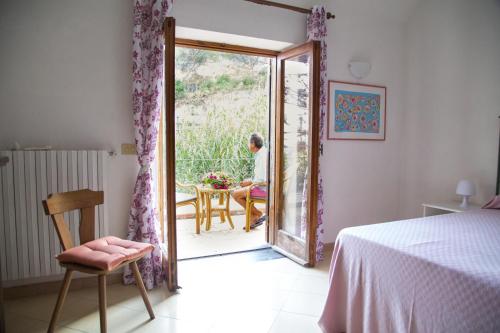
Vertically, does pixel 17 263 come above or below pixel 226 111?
below

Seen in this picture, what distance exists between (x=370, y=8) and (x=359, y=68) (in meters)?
0.68

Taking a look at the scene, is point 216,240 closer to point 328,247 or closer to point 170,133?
point 328,247

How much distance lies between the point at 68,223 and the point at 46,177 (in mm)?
378

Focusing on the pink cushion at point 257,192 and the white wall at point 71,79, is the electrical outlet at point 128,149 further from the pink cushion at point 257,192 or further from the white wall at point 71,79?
the pink cushion at point 257,192

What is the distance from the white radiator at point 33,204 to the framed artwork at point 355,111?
7.65ft

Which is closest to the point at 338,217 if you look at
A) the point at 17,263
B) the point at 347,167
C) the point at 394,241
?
the point at 347,167

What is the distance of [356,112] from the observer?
3.67 meters

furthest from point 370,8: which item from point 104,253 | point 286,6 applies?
point 104,253

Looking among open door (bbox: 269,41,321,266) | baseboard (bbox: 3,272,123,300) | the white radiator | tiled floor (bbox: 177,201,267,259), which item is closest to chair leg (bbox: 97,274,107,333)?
the white radiator

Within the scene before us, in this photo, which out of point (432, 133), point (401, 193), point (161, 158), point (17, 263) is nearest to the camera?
point (17, 263)

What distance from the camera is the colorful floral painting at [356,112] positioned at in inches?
141

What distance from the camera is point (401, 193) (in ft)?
13.3

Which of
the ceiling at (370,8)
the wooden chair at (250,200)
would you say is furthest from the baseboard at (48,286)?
the ceiling at (370,8)

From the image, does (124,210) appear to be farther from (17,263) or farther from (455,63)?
(455,63)
